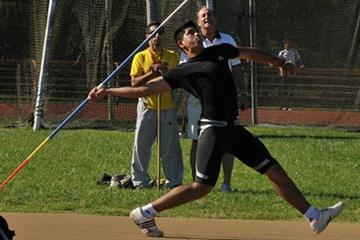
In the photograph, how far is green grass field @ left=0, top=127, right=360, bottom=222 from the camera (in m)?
8.44

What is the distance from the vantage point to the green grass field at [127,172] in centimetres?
844

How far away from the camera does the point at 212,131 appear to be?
6.80 meters

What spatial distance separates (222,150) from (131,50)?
10442 millimetres

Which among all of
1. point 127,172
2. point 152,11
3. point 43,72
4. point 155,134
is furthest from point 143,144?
point 43,72

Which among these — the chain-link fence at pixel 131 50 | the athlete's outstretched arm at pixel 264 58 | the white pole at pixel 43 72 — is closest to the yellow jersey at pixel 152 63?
the athlete's outstretched arm at pixel 264 58

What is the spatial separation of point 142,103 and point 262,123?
8430 mm

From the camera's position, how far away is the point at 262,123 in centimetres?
1769

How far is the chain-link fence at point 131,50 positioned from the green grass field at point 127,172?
1.57 metres

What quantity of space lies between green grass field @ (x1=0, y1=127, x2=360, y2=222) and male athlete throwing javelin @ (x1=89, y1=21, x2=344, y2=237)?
1.29 metres

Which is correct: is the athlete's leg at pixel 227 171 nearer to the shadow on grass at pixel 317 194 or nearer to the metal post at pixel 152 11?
the shadow on grass at pixel 317 194

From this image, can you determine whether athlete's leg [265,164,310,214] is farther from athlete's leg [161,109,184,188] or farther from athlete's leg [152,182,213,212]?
athlete's leg [161,109,184,188]

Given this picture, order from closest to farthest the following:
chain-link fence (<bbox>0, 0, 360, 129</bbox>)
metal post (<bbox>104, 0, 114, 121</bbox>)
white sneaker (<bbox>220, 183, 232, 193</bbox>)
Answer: white sneaker (<bbox>220, 183, 232, 193</bbox>) < metal post (<bbox>104, 0, 114, 121</bbox>) < chain-link fence (<bbox>0, 0, 360, 129</bbox>)

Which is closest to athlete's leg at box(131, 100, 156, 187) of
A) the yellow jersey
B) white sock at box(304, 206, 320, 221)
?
the yellow jersey

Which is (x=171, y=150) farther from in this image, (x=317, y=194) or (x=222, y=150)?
(x=222, y=150)
